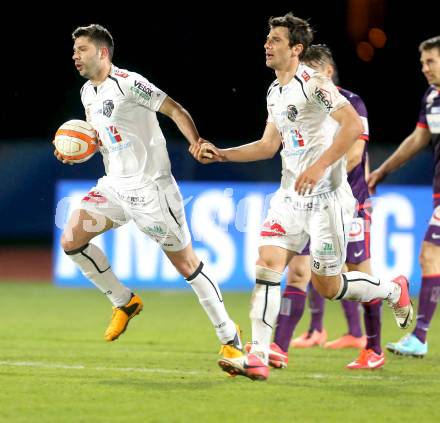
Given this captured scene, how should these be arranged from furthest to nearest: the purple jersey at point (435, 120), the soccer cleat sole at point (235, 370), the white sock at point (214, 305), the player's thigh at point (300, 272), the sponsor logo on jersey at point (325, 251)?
the purple jersey at point (435, 120) < the player's thigh at point (300, 272) < the white sock at point (214, 305) < the sponsor logo on jersey at point (325, 251) < the soccer cleat sole at point (235, 370)

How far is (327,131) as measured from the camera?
21.7 feet

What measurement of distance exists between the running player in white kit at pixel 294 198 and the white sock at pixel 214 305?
0.39 metres

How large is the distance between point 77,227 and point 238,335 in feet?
4.16

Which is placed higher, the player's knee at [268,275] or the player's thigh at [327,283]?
the player's knee at [268,275]

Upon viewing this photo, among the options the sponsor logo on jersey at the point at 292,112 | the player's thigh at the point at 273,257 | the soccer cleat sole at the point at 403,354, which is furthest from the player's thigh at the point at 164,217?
the soccer cleat sole at the point at 403,354

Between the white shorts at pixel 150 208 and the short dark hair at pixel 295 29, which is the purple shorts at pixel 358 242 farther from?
the short dark hair at pixel 295 29

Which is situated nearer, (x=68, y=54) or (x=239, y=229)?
(x=239, y=229)

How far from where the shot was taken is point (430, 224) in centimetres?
816

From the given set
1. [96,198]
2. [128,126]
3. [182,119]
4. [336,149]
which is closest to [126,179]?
[96,198]

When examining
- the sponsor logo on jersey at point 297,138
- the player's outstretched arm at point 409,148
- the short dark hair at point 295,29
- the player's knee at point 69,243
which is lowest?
the player's knee at point 69,243

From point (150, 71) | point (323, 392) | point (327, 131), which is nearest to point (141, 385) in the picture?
point (323, 392)

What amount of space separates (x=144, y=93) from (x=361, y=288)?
6.16ft

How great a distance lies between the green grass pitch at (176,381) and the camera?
17.8ft

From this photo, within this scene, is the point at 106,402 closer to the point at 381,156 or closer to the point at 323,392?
the point at 323,392
